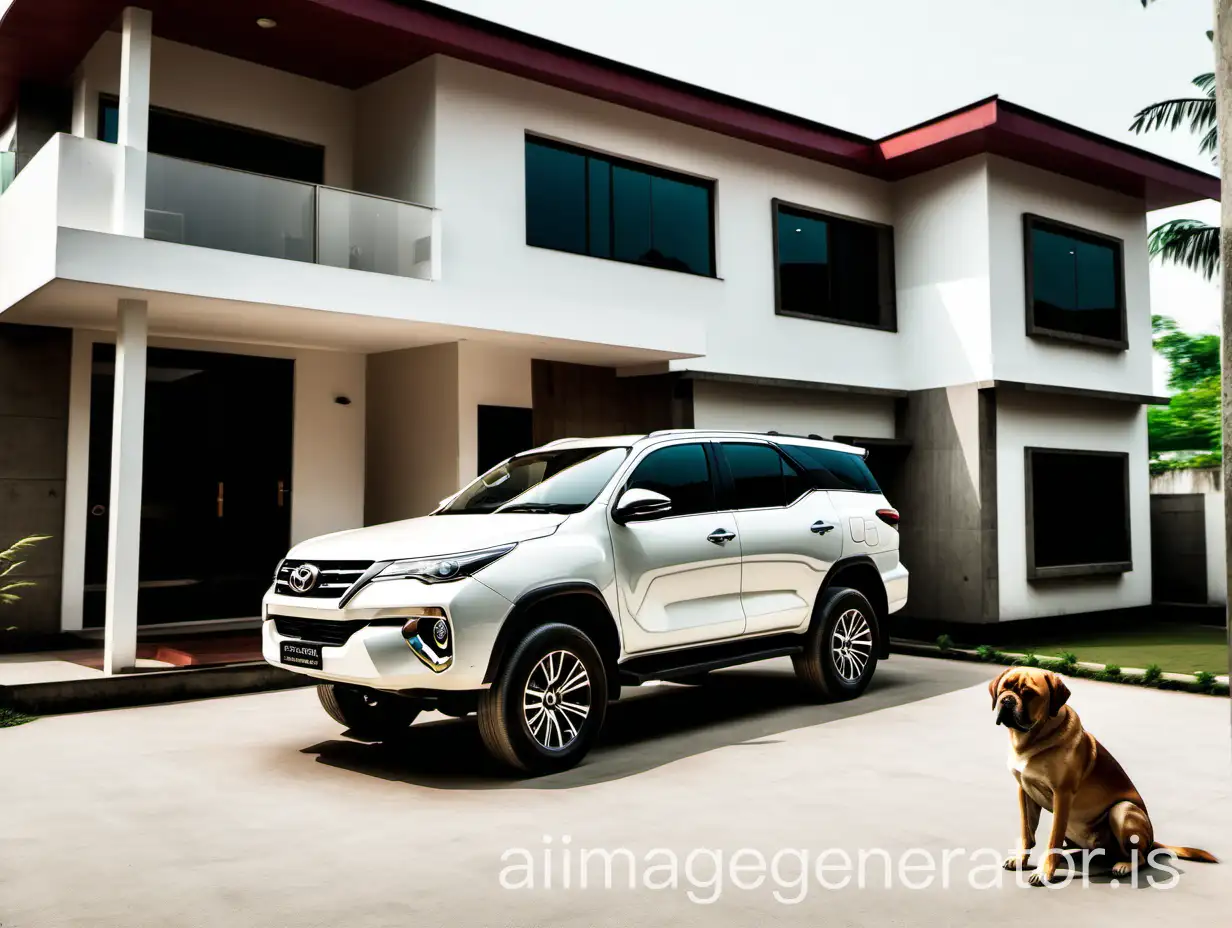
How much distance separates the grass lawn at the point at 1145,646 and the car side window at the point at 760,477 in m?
5.42

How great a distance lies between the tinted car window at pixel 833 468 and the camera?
8805 mm

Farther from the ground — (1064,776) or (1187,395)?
(1187,395)

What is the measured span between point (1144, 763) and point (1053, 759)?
3.22m

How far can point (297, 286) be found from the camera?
9664 mm

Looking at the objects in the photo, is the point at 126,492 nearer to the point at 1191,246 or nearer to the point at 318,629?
the point at 318,629

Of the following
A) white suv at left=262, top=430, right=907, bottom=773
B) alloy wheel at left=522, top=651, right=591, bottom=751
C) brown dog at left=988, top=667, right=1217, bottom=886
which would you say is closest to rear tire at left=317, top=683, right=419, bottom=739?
white suv at left=262, top=430, right=907, bottom=773

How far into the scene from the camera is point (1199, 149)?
26219 millimetres

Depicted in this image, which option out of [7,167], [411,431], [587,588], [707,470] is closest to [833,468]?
[707,470]

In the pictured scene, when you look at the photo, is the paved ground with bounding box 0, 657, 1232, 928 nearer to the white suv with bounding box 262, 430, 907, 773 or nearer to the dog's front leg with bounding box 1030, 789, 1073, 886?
the dog's front leg with bounding box 1030, 789, 1073, 886

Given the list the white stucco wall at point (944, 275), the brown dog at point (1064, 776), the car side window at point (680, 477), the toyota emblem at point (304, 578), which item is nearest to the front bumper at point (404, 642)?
the toyota emblem at point (304, 578)

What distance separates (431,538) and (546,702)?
1.26 meters

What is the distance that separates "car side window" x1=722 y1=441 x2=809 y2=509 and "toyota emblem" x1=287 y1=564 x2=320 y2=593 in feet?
10.5

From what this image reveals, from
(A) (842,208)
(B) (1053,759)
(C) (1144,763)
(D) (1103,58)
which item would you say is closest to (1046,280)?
(A) (842,208)

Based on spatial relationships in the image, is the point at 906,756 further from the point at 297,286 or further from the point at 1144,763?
the point at 297,286
